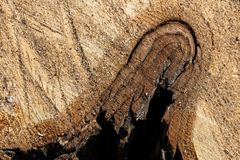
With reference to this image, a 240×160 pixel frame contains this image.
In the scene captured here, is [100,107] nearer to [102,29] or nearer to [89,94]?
[89,94]

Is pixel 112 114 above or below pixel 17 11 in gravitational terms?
below

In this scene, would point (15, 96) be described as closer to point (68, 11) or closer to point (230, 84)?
point (68, 11)

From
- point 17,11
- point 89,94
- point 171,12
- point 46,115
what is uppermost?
point 171,12

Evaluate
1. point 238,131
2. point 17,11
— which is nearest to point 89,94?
point 17,11
